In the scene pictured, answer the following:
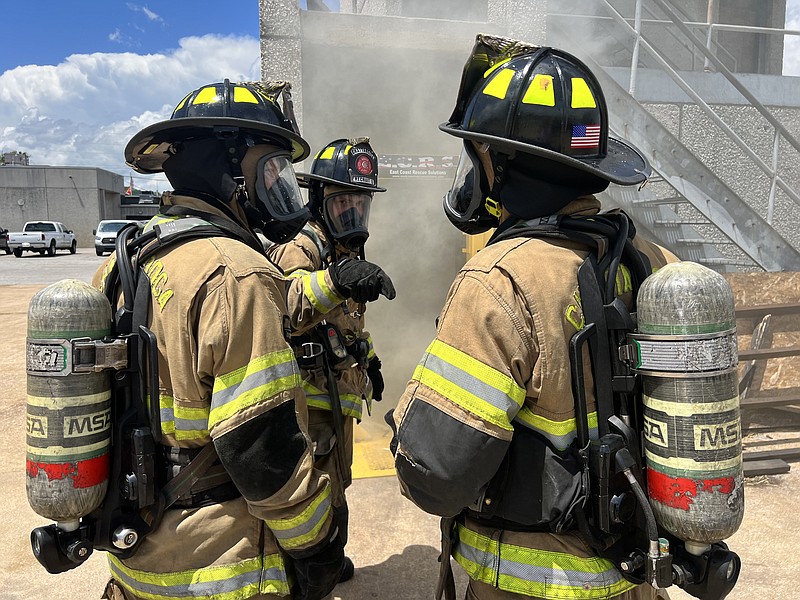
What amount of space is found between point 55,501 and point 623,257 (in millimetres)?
1614

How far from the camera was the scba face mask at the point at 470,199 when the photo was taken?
171 cm

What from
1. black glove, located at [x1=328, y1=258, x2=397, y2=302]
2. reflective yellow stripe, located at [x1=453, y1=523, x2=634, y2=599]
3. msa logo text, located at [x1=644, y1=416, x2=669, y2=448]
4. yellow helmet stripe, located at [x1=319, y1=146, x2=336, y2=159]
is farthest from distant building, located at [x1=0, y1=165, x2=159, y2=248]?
msa logo text, located at [x1=644, y1=416, x2=669, y2=448]

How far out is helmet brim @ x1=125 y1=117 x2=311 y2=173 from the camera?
5.72 ft

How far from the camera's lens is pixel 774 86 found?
7.04 m

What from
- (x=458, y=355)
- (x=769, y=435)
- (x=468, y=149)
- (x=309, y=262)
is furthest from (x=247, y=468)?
(x=769, y=435)

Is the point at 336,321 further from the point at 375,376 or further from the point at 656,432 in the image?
the point at 656,432

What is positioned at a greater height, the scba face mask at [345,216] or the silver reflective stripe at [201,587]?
the scba face mask at [345,216]

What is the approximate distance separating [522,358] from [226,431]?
0.77m

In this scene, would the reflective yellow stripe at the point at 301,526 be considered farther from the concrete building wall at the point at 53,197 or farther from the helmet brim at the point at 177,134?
the concrete building wall at the point at 53,197

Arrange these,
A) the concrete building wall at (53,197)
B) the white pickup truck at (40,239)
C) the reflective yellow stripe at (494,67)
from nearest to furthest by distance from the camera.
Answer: the reflective yellow stripe at (494,67), the white pickup truck at (40,239), the concrete building wall at (53,197)

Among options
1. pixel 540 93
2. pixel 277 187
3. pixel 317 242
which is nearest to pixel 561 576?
pixel 540 93

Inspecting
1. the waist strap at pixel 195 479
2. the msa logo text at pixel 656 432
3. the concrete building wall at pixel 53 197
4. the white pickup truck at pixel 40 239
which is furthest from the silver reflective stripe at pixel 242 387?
the concrete building wall at pixel 53 197

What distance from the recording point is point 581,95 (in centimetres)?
153

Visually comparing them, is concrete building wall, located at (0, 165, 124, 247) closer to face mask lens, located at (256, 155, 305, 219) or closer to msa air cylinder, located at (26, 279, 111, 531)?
face mask lens, located at (256, 155, 305, 219)
